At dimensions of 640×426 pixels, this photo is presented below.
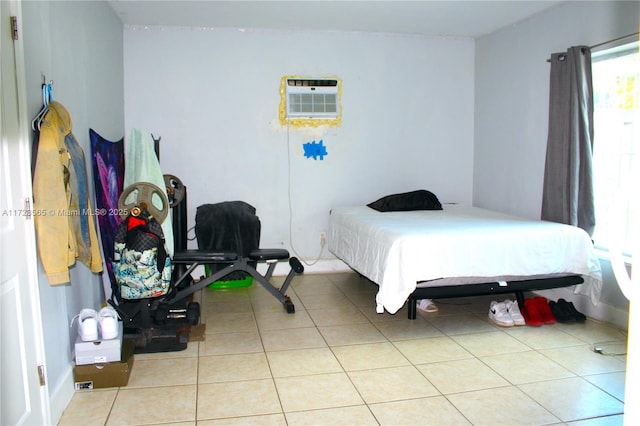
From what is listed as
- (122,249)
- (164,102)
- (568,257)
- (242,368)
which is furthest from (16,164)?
(568,257)

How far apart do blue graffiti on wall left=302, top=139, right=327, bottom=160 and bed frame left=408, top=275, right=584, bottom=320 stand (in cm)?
221

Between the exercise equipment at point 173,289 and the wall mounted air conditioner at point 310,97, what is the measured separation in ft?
4.85

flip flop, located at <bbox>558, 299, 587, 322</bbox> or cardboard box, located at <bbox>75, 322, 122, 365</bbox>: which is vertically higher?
cardboard box, located at <bbox>75, 322, 122, 365</bbox>

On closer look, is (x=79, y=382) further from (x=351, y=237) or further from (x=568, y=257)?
(x=568, y=257)

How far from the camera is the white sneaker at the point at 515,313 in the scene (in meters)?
3.64

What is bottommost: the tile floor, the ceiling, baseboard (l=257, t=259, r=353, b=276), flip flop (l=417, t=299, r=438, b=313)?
the tile floor

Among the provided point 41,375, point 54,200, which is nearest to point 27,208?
point 54,200

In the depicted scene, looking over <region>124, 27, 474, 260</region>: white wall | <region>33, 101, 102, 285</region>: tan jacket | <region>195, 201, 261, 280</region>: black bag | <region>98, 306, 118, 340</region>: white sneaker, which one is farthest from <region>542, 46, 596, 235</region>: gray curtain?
<region>33, 101, 102, 285</region>: tan jacket

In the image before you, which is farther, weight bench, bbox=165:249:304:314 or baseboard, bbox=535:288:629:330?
weight bench, bbox=165:249:304:314

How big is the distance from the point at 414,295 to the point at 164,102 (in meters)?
3.07

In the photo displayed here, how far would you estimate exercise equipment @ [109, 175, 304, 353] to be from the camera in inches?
122

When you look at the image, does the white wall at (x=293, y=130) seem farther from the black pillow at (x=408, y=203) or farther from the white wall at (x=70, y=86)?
the white wall at (x=70, y=86)

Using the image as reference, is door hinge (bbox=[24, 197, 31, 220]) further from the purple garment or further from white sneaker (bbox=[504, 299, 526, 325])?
white sneaker (bbox=[504, 299, 526, 325])

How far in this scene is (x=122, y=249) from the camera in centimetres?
290
